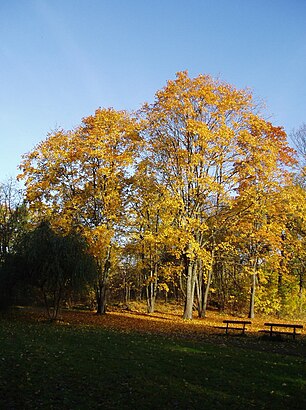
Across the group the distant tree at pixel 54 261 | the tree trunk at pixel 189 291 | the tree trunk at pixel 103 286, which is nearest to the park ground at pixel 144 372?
the distant tree at pixel 54 261

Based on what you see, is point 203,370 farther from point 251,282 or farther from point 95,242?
point 251,282

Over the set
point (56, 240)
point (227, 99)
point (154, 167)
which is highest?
point (227, 99)

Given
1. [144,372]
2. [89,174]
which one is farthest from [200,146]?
[144,372]

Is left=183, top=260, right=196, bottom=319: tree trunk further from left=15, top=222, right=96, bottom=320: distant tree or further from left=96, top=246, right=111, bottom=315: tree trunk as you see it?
left=15, top=222, right=96, bottom=320: distant tree

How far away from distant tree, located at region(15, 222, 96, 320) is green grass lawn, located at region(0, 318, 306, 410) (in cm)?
469

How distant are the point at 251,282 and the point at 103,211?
13.7 meters

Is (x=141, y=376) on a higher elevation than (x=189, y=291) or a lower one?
lower

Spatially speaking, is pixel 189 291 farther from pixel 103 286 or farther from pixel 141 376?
pixel 141 376

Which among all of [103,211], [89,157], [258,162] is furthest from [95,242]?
[258,162]

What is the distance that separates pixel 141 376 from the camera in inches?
307

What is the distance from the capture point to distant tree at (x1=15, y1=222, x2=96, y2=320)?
1662 centimetres

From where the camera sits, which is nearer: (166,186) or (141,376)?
(141,376)

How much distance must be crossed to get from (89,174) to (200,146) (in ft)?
23.1

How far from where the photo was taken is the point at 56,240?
1694 centimetres
